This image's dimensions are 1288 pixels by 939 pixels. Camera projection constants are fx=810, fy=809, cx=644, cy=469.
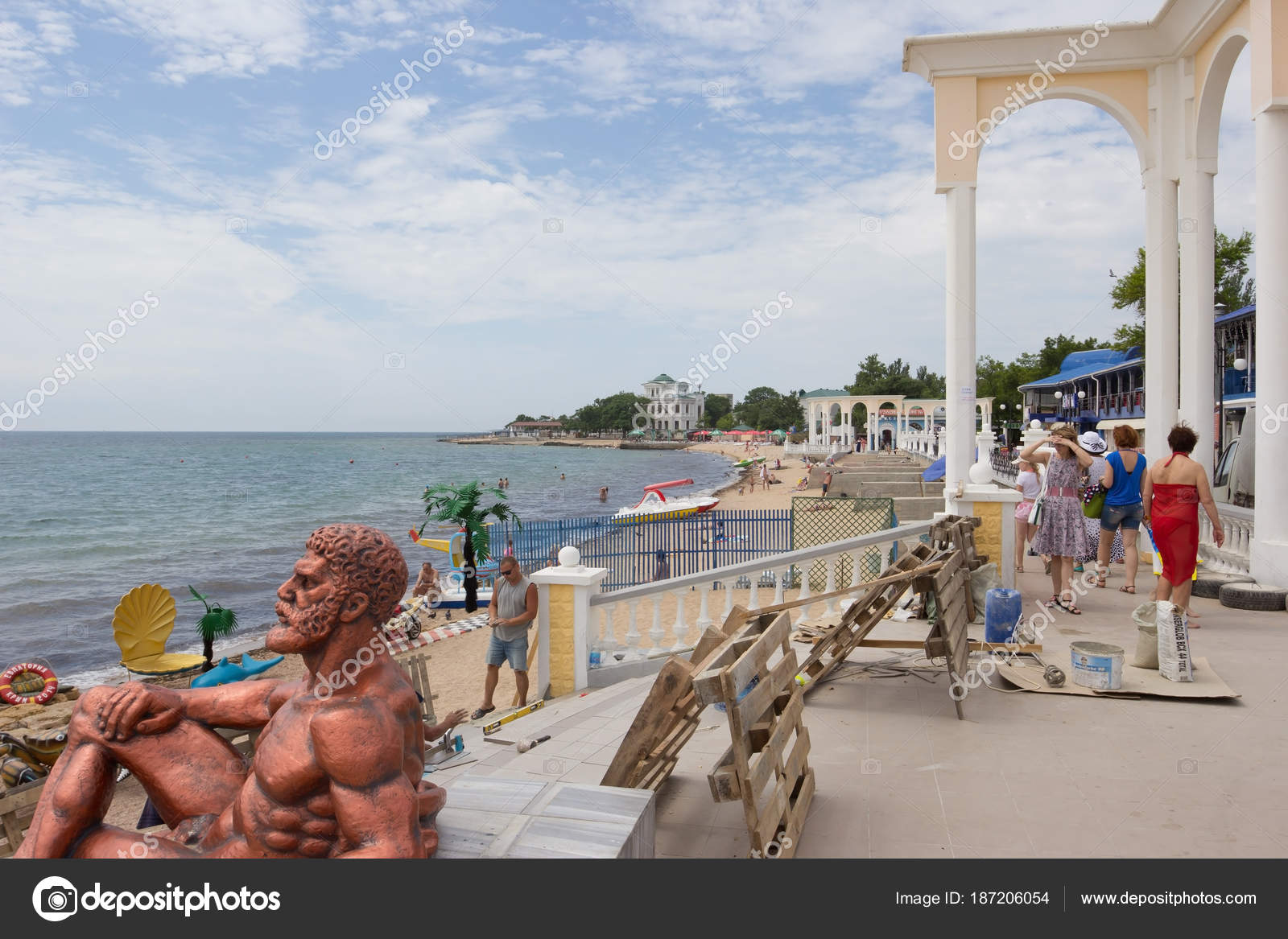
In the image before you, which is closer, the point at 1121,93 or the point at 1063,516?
the point at 1063,516

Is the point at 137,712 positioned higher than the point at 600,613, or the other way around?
the point at 137,712

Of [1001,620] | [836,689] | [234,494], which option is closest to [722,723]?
[836,689]

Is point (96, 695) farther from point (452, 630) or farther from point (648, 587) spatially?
point (452, 630)

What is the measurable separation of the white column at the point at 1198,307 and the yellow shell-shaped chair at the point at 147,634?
14.4 meters

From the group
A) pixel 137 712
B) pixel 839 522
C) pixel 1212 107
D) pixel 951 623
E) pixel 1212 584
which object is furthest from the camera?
pixel 839 522

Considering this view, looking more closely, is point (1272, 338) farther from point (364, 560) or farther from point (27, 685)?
point (27, 685)

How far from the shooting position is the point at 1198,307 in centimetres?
990

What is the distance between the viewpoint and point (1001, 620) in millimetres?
6270

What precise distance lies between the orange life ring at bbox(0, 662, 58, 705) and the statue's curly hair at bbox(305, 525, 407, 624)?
1194 cm

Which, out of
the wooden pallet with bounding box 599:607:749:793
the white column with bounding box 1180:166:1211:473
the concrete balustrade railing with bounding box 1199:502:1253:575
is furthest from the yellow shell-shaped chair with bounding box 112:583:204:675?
the white column with bounding box 1180:166:1211:473

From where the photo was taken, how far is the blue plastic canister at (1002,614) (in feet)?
20.4

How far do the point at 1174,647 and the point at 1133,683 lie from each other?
0.38 metres

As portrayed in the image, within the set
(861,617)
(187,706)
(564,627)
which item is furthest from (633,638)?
(187,706)
